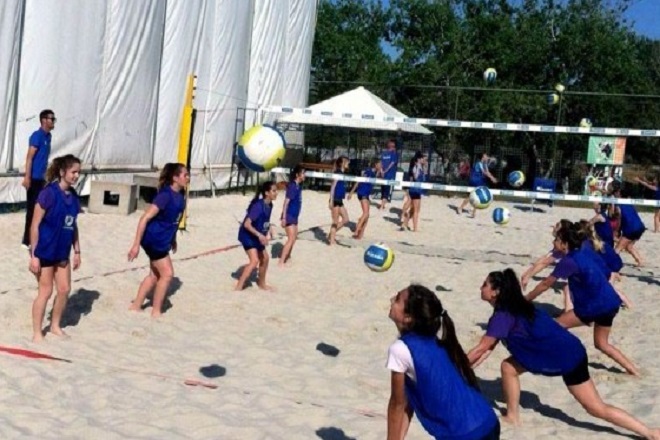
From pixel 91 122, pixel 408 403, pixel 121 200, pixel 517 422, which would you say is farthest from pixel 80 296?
pixel 91 122

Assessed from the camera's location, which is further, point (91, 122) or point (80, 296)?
point (91, 122)

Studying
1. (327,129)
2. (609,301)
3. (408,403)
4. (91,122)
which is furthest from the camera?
(327,129)

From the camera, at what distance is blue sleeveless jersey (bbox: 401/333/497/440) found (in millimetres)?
3197

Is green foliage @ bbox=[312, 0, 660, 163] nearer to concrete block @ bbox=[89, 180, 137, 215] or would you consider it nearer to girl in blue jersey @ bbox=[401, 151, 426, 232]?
girl in blue jersey @ bbox=[401, 151, 426, 232]

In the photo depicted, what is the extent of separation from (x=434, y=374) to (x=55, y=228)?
3517 millimetres

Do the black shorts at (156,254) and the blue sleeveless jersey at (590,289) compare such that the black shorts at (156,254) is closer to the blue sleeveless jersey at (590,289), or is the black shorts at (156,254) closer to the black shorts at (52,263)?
the black shorts at (52,263)

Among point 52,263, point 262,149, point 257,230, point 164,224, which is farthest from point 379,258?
point 52,263

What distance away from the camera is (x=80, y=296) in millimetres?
7527

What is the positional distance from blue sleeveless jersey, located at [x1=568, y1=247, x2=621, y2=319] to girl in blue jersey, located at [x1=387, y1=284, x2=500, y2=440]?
9.25 feet

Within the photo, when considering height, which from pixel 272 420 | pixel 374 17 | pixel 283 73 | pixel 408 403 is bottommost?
pixel 272 420

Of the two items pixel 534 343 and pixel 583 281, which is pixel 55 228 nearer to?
pixel 534 343

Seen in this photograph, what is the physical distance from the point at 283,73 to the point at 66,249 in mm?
18422

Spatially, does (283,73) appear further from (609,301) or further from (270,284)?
(609,301)

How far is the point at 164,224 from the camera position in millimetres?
6938
